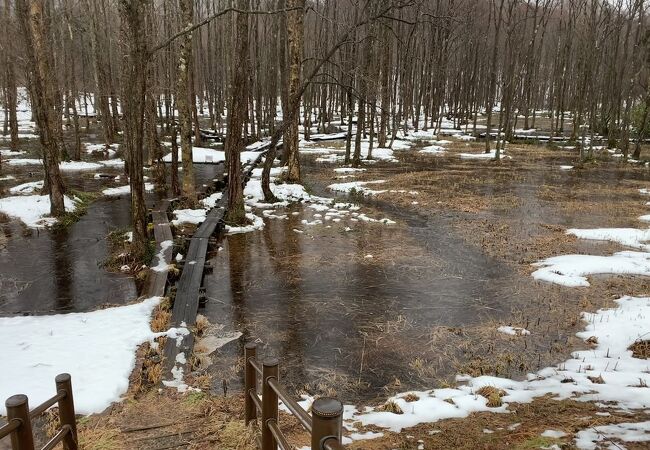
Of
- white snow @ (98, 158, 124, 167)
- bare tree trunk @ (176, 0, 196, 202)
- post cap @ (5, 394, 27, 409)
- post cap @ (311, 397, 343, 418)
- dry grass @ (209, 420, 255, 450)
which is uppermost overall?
bare tree trunk @ (176, 0, 196, 202)

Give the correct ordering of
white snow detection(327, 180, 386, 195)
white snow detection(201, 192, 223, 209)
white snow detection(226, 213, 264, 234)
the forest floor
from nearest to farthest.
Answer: the forest floor
white snow detection(226, 213, 264, 234)
white snow detection(201, 192, 223, 209)
white snow detection(327, 180, 386, 195)

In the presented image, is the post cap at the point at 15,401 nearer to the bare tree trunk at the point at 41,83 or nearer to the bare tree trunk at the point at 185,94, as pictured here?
the bare tree trunk at the point at 41,83

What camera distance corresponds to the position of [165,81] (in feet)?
83.7

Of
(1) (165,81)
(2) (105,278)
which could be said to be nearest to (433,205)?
(2) (105,278)

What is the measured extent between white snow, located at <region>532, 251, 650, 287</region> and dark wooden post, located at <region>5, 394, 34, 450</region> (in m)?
8.93

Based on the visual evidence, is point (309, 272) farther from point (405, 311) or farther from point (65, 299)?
point (65, 299)

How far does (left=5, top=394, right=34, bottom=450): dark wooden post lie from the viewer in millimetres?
2727

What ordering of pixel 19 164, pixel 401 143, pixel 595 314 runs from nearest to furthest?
pixel 595 314
pixel 19 164
pixel 401 143

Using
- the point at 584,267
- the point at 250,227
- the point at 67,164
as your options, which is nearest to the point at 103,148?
the point at 67,164

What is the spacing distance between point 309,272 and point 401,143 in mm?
26891

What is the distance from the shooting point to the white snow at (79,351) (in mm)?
5062

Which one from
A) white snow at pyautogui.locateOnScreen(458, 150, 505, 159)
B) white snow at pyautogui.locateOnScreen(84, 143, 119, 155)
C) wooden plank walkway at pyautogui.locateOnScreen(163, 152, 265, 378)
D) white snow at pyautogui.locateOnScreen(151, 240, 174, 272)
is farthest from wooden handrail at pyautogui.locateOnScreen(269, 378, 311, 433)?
white snow at pyautogui.locateOnScreen(458, 150, 505, 159)

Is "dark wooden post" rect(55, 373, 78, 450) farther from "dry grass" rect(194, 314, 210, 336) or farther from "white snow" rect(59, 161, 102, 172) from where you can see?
"white snow" rect(59, 161, 102, 172)

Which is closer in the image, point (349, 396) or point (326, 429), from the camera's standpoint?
point (326, 429)
